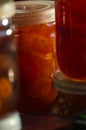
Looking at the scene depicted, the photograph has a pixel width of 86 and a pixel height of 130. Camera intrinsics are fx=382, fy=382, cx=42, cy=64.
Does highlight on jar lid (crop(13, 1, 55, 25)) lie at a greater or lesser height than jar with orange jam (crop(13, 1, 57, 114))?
greater

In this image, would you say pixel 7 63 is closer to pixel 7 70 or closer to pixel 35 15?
pixel 7 70

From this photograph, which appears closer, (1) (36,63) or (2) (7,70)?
(2) (7,70)

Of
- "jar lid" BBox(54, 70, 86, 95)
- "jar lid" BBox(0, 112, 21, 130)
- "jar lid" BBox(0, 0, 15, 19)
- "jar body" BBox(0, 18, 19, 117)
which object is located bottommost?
"jar lid" BBox(0, 112, 21, 130)

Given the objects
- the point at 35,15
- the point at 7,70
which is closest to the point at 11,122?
the point at 7,70

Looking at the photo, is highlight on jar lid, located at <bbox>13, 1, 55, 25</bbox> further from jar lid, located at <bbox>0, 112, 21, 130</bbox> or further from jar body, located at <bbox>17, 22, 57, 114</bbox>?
jar lid, located at <bbox>0, 112, 21, 130</bbox>

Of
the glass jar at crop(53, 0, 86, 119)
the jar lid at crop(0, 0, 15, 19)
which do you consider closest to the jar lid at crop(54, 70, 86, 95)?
the glass jar at crop(53, 0, 86, 119)

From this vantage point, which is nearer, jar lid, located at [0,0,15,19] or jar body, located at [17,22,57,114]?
jar lid, located at [0,0,15,19]

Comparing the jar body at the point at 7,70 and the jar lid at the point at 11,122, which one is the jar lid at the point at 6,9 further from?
the jar lid at the point at 11,122
